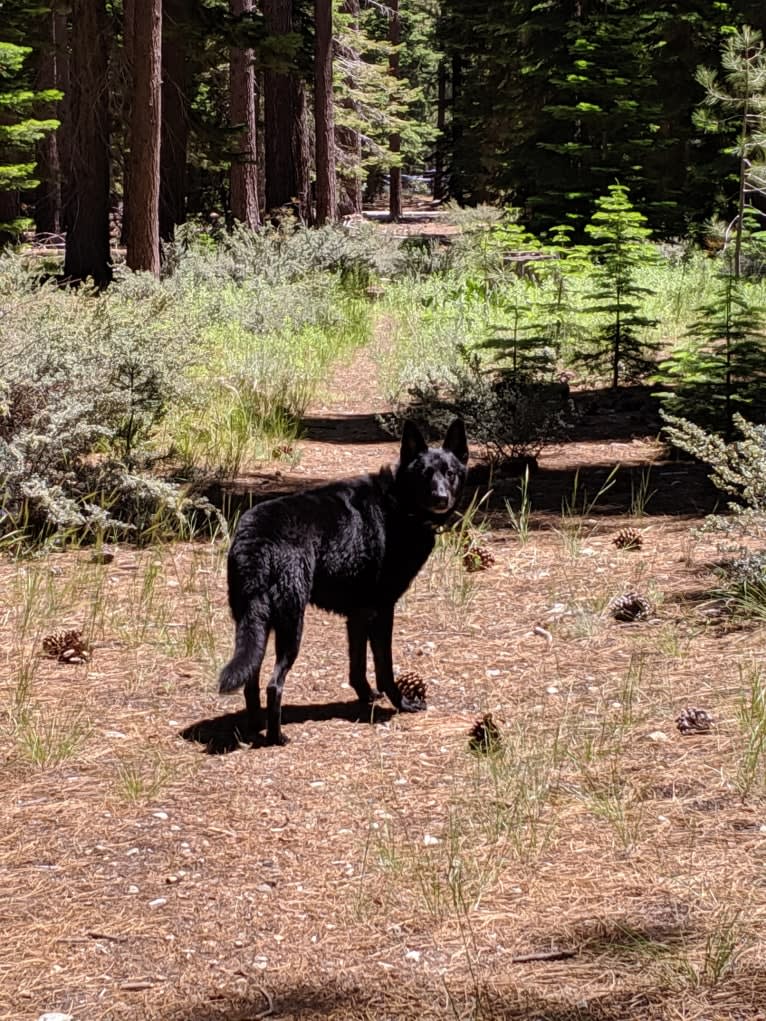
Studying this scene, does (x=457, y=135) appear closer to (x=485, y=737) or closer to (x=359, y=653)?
(x=359, y=653)

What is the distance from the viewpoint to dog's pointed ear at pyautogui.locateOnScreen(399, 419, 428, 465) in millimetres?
5199

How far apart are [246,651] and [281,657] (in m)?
0.23

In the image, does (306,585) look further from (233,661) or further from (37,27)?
(37,27)

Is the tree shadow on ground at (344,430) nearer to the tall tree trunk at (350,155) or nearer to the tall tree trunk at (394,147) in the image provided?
the tall tree trunk at (350,155)

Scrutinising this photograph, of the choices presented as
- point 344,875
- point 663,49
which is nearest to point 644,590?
point 344,875

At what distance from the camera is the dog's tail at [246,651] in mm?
4282

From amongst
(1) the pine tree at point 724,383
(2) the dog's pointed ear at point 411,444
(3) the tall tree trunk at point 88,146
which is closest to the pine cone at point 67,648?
(2) the dog's pointed ear at point 411,444

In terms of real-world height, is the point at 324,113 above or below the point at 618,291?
above

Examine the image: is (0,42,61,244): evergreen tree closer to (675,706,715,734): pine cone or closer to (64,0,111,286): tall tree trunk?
(64,0,111,286): tall tree trunk

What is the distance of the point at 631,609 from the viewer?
593cm

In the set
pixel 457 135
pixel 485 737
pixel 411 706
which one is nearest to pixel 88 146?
pixel 411 706

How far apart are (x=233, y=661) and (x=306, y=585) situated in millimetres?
488

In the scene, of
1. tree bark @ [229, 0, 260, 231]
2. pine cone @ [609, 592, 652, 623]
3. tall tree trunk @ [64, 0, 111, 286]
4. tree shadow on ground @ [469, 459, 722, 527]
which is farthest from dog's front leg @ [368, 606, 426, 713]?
tree bark @ [229, 0, 260, 231]

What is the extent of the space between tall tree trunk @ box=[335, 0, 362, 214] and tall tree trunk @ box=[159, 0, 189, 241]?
12.6m
